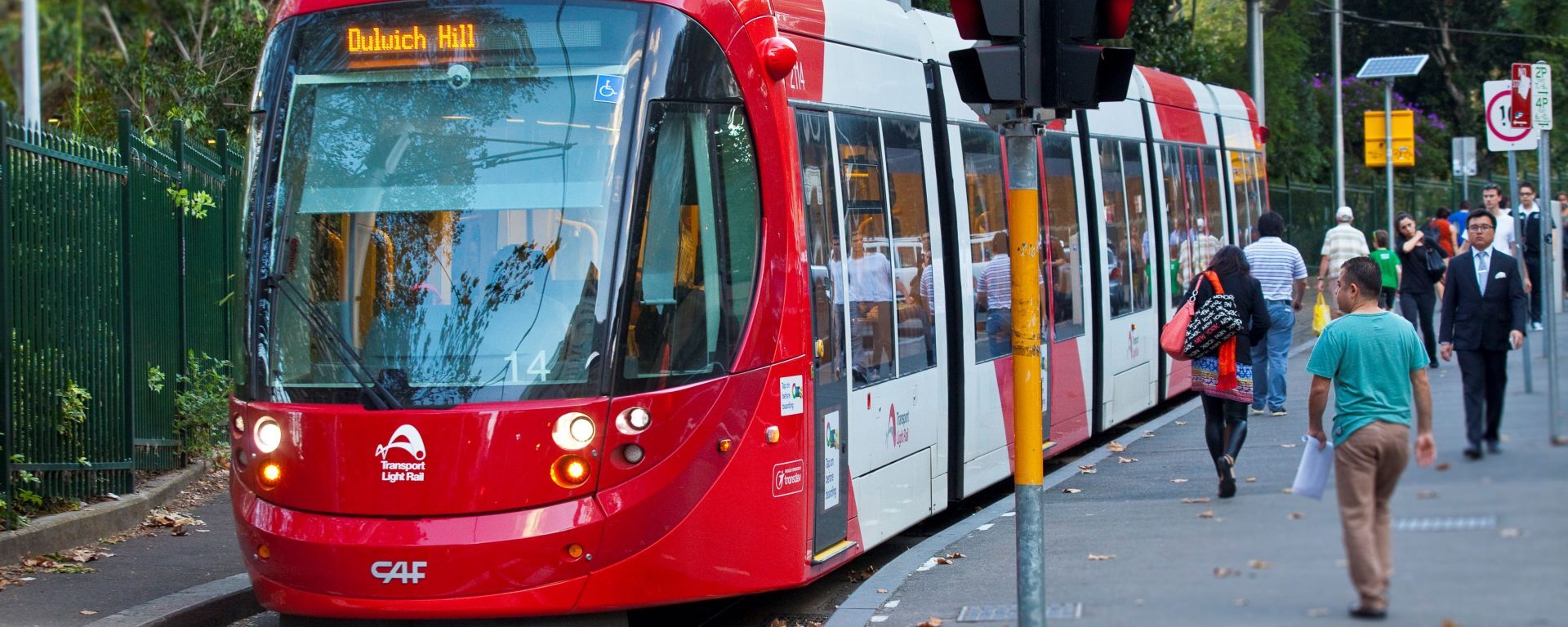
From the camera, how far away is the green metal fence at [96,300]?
9.77 metres

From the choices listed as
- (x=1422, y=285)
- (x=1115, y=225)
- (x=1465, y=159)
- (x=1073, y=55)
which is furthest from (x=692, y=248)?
(x=1115, y=225)

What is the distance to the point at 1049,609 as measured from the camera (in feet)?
16.9

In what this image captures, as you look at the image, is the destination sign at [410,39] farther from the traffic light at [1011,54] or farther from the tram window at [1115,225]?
the tram window at [1115,225]

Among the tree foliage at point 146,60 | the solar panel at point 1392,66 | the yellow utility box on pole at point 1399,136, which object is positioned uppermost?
the tree foliage at point 146,60

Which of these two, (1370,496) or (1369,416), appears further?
(1369,416)

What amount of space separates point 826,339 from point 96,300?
566cm

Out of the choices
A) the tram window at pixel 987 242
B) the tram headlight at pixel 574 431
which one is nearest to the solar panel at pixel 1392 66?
the tram headlight at pixel 574 431

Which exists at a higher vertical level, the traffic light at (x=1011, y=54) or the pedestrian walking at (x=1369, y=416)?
the traffic light at (x=1011, y=54)

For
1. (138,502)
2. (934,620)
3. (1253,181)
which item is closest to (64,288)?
(138,502)

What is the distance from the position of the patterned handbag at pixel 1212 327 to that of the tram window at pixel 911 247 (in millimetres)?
1805

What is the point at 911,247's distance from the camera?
9047 mm

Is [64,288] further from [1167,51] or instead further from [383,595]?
[1167,51]

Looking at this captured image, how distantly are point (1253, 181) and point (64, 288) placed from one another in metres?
14.1

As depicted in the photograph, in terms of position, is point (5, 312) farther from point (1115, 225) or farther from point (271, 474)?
point (1115, 225)
